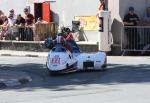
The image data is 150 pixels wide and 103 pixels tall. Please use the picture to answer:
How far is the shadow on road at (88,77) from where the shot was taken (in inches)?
580

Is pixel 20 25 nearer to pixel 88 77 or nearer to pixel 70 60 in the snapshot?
pixel 70 60

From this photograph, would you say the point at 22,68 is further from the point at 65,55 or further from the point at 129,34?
the point at 129,34

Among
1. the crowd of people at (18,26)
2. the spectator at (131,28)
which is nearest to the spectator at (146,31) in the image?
the spectator at (131,28)

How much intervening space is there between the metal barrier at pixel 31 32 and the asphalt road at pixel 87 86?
5.26 metres

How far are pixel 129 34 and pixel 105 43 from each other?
1.04 metres

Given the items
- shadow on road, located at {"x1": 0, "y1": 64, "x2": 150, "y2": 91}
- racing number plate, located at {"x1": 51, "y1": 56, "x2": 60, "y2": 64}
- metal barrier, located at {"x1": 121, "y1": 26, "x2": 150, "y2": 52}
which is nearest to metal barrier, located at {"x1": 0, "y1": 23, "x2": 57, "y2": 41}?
metal barrier, located at {"x1": 121, "y1": 26, "x2": 150, "y2": 52}

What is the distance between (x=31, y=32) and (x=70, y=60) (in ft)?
29.4

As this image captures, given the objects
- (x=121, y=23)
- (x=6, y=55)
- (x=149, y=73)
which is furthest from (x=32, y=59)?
(x=149, y=73)

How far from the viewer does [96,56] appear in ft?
56.4

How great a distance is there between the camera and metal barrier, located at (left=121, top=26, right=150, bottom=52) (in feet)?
73.7

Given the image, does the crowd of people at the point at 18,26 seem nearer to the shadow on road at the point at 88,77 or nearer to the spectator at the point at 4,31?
the spectator at the point at 4,31

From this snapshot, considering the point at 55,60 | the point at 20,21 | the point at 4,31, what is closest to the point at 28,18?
the point at 20,21

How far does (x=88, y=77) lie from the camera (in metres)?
16.0

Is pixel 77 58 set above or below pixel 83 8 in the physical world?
below
